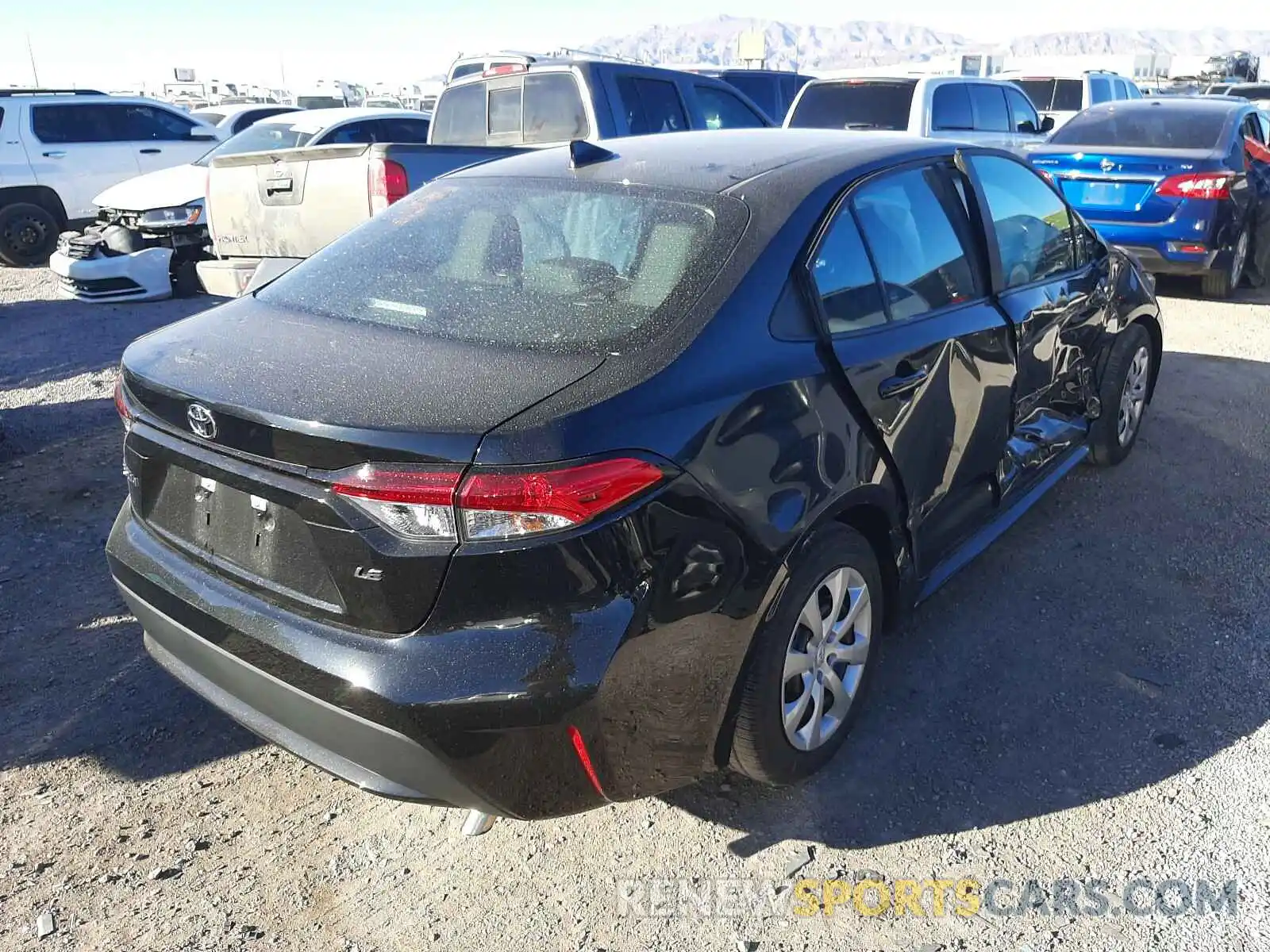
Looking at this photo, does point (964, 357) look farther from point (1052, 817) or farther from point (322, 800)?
point (322, 800)

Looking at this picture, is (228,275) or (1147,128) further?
(1147,128)

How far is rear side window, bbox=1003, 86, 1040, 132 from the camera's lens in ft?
37.9

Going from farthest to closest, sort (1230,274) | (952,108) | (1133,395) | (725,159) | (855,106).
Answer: (952,108) → (855,106) → (1230,274) → (1133,395) → (725,159)

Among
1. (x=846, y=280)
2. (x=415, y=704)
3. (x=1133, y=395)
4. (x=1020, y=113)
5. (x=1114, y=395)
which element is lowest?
(x=1133, y=395)

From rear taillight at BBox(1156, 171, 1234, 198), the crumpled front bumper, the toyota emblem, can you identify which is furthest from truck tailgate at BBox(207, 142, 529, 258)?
rear taillight at BBox(1156, 171, 1234, 198)

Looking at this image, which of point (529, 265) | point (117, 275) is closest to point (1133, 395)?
point (529, 265)

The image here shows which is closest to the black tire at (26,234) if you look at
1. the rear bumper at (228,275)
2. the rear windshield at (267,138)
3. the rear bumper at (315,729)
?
the rear windshield at (267,138)

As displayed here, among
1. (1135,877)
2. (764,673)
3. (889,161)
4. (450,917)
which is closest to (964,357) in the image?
(889,161)

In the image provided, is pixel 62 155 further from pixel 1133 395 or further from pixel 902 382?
pixel 902 382

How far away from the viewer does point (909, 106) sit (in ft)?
33.7

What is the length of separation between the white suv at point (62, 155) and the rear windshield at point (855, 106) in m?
7.66

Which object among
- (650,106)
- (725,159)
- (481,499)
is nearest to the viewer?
(481,499)

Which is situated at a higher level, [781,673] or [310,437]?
[310,437]

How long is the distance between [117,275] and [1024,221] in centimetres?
763
